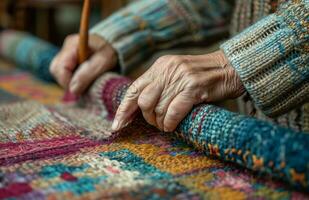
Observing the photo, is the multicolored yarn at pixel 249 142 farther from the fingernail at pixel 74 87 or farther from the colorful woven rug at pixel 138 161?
the fingernail at pixel 74 87

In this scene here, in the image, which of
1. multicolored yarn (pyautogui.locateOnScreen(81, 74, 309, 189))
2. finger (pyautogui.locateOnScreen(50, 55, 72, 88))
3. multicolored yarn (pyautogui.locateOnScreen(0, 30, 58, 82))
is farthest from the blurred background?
multicolored yarn (pyautogui.locateOnScreen(81, 74, 309, 189))

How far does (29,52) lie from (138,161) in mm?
943

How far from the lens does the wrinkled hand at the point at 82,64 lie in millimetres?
992

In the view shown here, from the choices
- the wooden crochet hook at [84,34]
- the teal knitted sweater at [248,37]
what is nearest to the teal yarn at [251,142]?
the teal knitted sweater at [248,37]

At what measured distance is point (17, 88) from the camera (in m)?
1.31

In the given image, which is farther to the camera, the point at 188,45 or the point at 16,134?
the point at 188,45

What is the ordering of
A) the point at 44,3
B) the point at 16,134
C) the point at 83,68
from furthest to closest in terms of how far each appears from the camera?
the point at 44,3, the point at 83,68, the point at 16,134

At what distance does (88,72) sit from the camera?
987 mm

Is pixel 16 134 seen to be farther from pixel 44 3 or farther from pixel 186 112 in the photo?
pixel 44 3

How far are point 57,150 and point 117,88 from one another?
214 mm

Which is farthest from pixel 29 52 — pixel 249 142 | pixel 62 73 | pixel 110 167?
pixel 249 142

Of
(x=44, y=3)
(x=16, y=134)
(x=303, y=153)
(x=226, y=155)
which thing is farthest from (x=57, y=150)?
(x=44, y=3)

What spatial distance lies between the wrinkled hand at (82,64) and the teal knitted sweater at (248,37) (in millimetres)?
26

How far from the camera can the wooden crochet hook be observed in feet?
3.04
